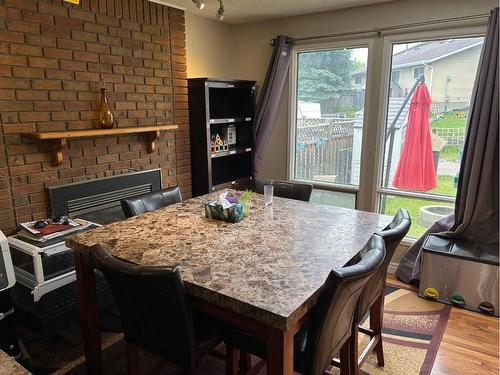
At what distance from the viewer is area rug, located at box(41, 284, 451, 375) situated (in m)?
2.13

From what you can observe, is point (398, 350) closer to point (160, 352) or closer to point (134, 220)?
point (160, 352)

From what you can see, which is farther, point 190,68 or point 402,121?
point 190,68

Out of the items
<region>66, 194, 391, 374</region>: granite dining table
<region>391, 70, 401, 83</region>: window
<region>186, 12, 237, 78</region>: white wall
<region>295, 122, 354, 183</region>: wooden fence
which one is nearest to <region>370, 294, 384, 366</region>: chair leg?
<region>66, 194, 391, 374</region>: granite dining table

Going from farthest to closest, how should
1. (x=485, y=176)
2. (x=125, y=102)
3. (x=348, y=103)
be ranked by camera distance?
1. (x=348, y=103)
2. (x=125, y=102)
3. (x=485, y=176)

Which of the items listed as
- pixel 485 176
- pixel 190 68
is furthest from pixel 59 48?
pixel 485 176

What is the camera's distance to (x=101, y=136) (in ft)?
9.50

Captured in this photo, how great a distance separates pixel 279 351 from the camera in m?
1.18

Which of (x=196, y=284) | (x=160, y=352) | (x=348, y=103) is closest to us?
(x=196, y=284)

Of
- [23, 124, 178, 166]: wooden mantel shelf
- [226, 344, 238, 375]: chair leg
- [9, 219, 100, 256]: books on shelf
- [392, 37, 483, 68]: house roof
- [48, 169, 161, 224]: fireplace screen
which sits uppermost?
[392, 37, 483, 68]: house roof

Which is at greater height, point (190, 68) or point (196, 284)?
point (190, 68)

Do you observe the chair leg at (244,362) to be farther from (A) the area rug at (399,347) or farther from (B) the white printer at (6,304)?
(B) the white printer at (6,304)

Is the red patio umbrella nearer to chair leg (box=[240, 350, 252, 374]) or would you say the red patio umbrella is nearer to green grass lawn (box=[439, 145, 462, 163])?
green grass lawn (box=[439, 145, 462, 163])

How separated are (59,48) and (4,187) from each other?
1.03 meters

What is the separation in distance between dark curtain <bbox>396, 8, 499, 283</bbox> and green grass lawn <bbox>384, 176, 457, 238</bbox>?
1.01ft
